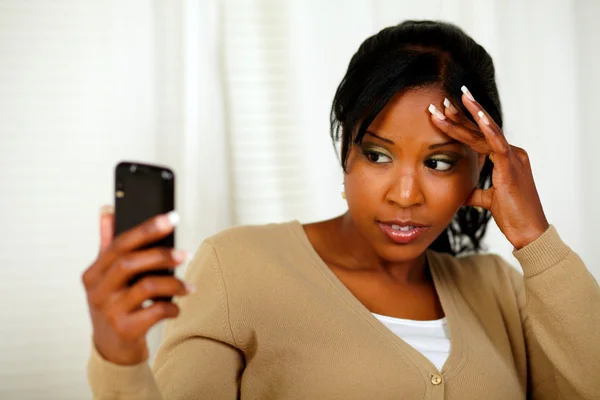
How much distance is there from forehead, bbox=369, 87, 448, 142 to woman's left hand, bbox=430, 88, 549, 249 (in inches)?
0.8

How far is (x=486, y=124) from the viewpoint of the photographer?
1.11 meters

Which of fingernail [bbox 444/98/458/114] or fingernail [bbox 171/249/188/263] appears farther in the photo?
fingernail [bbox 444/98/458/114]

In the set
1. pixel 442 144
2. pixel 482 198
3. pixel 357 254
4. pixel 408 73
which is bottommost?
pixel 357 254

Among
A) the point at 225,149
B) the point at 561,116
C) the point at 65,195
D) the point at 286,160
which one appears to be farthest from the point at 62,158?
the point at 561,116

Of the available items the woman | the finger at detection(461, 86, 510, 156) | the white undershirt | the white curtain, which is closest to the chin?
the woman

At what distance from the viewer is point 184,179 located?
1472mm

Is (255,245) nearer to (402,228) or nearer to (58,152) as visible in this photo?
(402,228)

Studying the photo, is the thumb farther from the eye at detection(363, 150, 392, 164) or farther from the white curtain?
the white curtain

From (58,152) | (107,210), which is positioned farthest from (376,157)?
(58,152)

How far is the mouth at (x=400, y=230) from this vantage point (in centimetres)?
114

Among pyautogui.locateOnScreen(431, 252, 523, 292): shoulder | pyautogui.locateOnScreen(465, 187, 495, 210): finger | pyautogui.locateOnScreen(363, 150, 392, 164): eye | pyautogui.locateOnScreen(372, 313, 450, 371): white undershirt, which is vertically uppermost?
pyautogui.locateOnScreen(363, 150, 392, 164): eye

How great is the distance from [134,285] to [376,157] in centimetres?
55

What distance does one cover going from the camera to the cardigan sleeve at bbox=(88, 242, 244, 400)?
98 cm

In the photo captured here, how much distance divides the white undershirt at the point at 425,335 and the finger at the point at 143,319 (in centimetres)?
56
